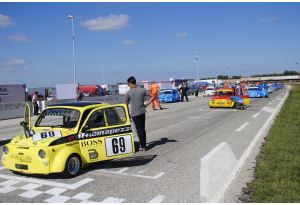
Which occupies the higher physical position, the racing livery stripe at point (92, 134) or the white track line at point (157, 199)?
the racing livery stripe at point (92, 134)

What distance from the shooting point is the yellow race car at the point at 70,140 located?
6879mm

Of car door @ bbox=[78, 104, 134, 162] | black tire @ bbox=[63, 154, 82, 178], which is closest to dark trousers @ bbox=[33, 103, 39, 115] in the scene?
car door @ bbox=[78, 104, 134, 162]

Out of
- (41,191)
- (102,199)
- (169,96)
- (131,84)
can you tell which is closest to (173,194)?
(102,199)

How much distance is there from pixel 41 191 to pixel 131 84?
4.27m

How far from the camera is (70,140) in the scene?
7.25m

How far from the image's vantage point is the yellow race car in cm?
688

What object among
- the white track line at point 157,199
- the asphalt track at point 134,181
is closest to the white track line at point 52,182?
the asphalt track at point 134,181

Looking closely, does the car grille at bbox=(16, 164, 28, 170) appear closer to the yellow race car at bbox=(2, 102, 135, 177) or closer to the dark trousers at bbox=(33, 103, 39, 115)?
the yellow race car at bbox=(2, 102, 135, 177)

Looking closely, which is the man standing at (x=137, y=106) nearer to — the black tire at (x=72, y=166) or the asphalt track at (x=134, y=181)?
the asphalt track at (x=134, y=181)

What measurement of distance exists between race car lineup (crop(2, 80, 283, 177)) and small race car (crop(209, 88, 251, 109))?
1635cm

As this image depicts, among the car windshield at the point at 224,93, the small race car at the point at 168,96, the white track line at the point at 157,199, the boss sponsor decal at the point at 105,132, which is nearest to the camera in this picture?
the white track line at the point at 157,199

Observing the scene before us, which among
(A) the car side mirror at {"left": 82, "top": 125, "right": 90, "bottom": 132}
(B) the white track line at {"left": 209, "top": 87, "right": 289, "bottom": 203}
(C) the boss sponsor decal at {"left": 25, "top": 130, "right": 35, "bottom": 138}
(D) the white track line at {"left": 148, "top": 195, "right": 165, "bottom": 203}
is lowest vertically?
(B) the white track line at {"left": 209, "top": 87, "right": 289, "bottom": 203}

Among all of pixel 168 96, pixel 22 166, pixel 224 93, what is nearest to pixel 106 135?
pixel 22 166

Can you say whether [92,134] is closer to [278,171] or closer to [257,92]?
[278,171]
